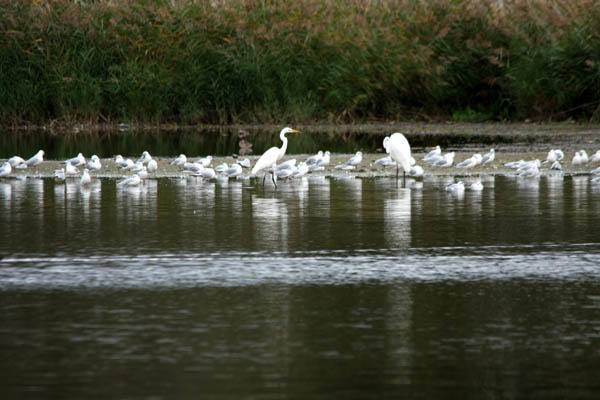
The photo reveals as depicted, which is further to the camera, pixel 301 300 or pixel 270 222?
pixel 270 222

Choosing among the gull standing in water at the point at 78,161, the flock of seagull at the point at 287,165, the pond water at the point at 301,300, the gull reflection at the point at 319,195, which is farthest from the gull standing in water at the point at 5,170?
the gull reflection at the point at 319,195

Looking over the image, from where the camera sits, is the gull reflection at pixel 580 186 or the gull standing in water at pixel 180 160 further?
the gull standing in water at pixel 180 160

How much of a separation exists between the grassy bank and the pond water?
17.2 m

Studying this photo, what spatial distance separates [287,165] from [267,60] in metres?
14.1

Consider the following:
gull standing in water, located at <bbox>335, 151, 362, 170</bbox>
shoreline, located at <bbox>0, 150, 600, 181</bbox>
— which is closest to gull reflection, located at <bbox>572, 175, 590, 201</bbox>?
shoreline, located at <bbox>0, 150, 600, 181</bbox>

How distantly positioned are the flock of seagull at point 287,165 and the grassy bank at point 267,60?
1099 cm

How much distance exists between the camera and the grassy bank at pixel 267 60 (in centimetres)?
3095

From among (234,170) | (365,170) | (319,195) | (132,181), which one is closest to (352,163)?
(365,170)

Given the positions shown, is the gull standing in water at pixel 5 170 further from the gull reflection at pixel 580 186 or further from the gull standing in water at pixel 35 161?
the gull reflection at pixel 580 186

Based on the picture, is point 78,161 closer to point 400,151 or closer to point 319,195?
point 319,195

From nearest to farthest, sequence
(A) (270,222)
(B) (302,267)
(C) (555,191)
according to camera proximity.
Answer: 1. (B) (302,267)
2. (A) (270,222)
3. (C) (555,191)

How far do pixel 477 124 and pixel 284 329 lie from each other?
24354 millimetres

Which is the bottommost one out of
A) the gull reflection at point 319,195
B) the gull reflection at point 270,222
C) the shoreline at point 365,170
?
the gull reflection at point 270,222

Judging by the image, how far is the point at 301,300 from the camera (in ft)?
27.1
